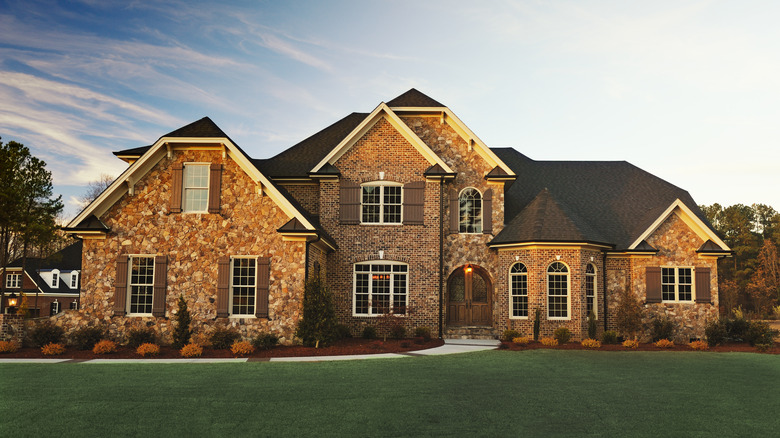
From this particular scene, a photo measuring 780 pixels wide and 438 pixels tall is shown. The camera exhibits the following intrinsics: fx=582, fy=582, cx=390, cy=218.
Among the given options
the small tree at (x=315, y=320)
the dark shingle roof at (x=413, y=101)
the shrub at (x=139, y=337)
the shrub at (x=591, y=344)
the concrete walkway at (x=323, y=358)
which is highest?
the dark shingle roof at (x=413, y=101)

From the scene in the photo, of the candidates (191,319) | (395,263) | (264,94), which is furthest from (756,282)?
(191,319)

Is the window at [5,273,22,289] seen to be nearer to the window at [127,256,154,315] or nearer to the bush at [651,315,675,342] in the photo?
the window at [127,256,154,315]

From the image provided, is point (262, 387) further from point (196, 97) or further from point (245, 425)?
point (196, 97)

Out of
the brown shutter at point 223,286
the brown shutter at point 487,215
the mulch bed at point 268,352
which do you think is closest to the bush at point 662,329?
the brown shutter at point 487,215

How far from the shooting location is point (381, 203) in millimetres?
22938

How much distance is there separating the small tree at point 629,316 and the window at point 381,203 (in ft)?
30.0

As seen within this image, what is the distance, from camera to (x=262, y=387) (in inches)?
434

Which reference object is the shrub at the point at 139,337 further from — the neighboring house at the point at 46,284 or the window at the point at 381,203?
the neighboring house at the point at 46,284

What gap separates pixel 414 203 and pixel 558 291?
637 centimetres

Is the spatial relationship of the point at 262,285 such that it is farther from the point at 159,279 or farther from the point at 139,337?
the point at 139,337

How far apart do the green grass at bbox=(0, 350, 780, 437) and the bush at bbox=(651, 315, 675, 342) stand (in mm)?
6517

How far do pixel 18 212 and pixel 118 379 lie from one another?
24.9 m

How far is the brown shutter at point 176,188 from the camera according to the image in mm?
19328

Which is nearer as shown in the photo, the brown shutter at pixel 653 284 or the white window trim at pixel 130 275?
the white window trim at pixel 130 275
